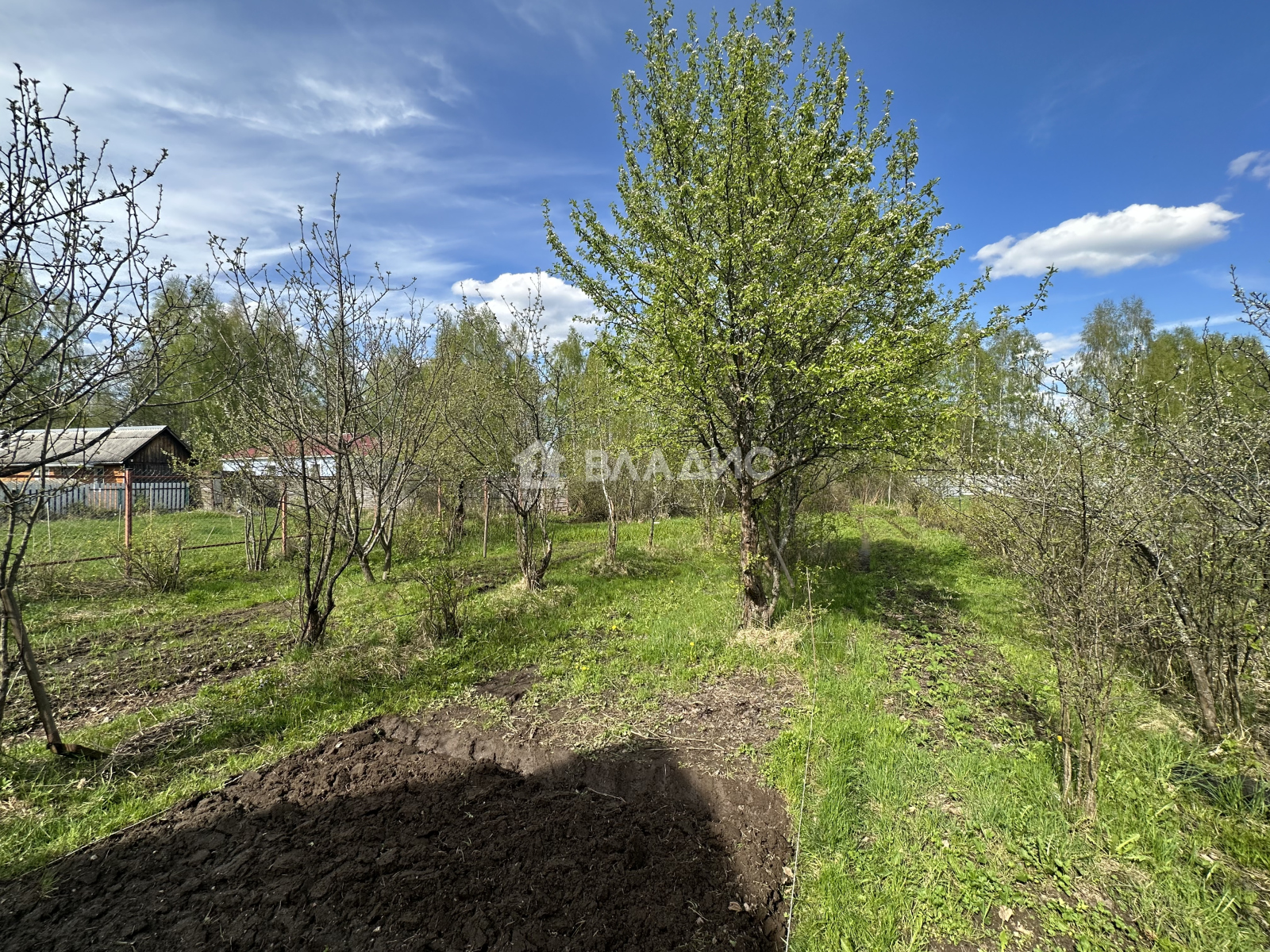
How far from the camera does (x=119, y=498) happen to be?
14.9m

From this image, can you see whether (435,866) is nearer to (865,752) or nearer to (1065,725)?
(865,752)

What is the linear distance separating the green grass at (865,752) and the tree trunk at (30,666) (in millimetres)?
154

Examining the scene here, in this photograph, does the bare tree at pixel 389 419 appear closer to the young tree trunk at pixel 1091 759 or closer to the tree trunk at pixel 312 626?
the tree trunk at pixel 312 626

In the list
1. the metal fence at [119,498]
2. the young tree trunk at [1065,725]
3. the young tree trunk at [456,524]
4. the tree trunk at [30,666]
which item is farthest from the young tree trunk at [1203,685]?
the metal fence at [119,498]

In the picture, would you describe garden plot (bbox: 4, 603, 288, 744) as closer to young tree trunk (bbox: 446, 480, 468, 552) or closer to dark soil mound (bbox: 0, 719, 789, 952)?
dark soil mound (bbox: 0, 719, 789, 952)

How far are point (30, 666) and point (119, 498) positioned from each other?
53.3ft

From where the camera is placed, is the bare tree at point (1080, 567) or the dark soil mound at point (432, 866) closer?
the dark soil mound at point (432, 866)

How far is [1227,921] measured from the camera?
2281mm

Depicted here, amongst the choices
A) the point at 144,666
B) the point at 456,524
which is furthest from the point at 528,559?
the point at 456,524

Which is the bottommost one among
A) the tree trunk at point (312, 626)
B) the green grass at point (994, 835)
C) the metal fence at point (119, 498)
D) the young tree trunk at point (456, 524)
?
the green grass at point (994, 835)

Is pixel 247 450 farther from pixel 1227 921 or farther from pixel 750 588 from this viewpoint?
pixel 1227 921

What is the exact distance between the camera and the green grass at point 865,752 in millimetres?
2408

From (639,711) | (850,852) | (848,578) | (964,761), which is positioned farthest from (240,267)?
(848,578)

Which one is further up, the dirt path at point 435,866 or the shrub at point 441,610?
the shrub at point 441,610
